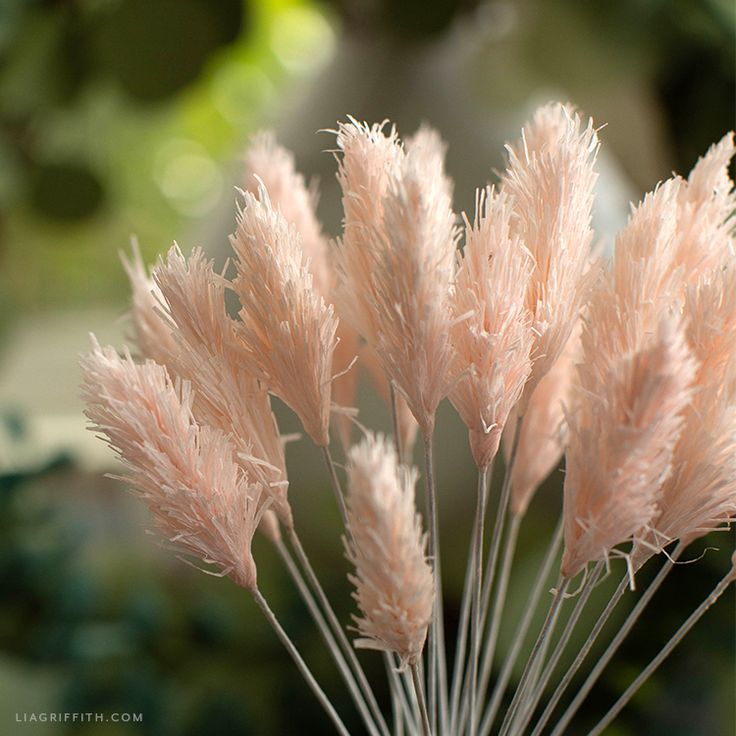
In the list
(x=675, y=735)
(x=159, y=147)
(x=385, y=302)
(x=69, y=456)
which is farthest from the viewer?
(x=159, y=147)

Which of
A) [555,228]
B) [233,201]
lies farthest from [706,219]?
[233,201]

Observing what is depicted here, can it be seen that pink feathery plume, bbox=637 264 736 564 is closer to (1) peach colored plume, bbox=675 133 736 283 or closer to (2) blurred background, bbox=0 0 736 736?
(1) peach colored plume, bbox=675 133 736 283

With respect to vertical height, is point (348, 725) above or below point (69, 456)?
below

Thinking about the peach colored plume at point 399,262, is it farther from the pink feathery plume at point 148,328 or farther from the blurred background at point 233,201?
the blurred background at point 233,201

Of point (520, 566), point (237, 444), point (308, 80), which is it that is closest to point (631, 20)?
point (308, 80)

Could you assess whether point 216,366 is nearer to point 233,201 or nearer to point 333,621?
point 333,621

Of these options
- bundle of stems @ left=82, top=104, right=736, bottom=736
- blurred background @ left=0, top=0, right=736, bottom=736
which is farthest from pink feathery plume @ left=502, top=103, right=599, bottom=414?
blurred background @ left=0, top=0, right=736, bottom=736

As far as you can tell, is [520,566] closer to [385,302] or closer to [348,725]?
[348,725]

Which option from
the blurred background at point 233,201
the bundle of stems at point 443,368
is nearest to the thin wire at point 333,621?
the bundle of stems at point 443,368
